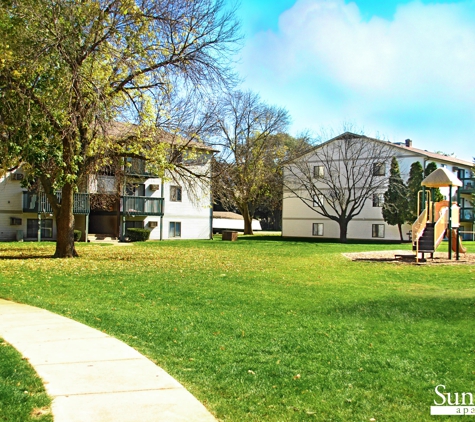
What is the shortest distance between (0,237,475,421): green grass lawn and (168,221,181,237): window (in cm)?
2840

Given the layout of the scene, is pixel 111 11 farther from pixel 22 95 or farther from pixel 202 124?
pixel 202 124

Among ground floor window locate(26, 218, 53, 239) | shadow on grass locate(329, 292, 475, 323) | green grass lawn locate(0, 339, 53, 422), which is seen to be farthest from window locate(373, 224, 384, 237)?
green grass lawn locate(0, 339, 53, 422)

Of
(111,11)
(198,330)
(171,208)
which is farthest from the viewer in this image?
(171,208)

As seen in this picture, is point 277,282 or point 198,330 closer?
point 198,330

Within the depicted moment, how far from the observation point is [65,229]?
2202 cm

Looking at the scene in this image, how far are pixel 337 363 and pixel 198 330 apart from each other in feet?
8.06

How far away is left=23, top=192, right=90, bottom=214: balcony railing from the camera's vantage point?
34062 millimetres

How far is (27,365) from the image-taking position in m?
5.87

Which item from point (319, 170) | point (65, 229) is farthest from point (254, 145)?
point (65, 229)

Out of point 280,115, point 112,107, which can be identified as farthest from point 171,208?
point 112,107

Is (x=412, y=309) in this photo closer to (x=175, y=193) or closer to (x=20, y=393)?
(x=20, y=393)

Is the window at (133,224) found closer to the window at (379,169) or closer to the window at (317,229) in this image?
the window at (317,229)

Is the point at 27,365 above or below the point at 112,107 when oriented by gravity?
below

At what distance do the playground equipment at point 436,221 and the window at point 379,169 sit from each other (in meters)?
21.0
